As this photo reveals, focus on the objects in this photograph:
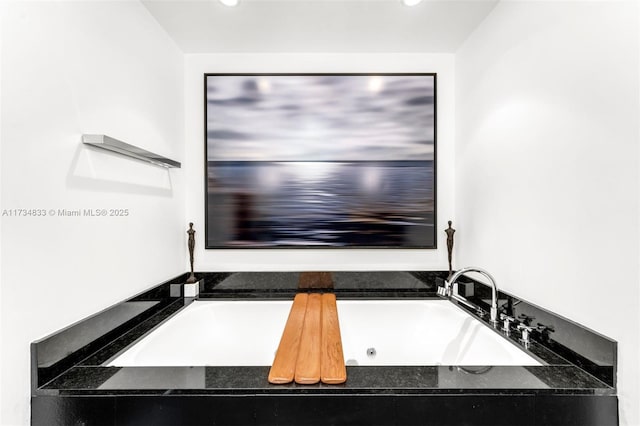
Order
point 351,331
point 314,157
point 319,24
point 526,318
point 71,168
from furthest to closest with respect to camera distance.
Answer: point 314,157, point 351,331, point 319,24, point 526,318, point 71,168

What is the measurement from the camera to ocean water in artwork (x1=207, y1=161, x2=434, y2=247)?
2283 millimetres

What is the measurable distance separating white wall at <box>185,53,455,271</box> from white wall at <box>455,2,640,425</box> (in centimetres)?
32

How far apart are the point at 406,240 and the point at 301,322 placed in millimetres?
1032

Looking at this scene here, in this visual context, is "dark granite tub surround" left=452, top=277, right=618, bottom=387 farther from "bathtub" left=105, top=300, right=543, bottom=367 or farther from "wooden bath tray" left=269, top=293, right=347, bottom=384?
"wooden bath tray" left=269, top=293, right=347, bottom=384

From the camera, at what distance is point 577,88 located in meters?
1.22

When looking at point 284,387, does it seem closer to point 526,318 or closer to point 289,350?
point 289,350

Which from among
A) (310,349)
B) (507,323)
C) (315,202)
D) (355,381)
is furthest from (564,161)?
(315,202)

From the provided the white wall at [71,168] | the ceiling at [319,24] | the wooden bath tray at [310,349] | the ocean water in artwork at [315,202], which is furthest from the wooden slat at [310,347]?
the ceiling at [319,24]

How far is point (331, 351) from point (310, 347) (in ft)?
0.36

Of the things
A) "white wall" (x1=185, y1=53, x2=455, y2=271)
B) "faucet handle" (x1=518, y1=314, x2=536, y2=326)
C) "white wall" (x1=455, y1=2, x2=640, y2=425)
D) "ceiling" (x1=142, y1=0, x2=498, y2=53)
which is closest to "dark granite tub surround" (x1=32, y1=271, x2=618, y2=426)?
"white wall" (x1=455, y1=2, x2=640, y2=425)

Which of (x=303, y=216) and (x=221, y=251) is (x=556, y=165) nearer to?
(x=303, y=216)

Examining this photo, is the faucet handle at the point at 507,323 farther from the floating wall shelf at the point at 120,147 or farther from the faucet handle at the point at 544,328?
the floating wall shelf at the point at 120,147

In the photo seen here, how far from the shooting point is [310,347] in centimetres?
139

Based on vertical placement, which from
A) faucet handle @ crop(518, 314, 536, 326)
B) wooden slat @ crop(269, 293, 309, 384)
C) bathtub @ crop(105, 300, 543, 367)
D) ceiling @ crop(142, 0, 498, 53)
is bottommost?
bathtub @ crop(105, 300, 543, 367)
